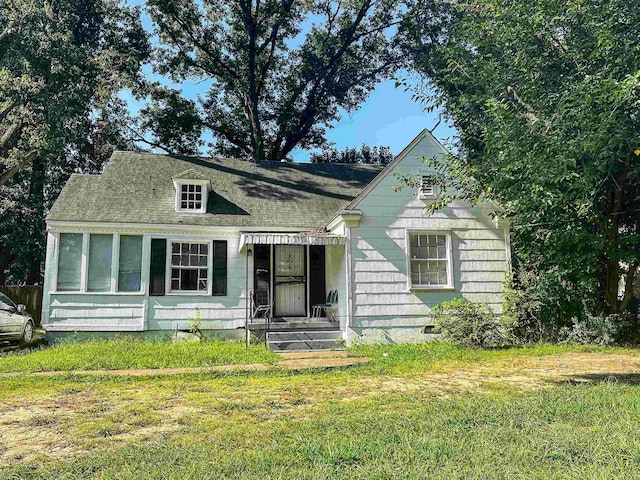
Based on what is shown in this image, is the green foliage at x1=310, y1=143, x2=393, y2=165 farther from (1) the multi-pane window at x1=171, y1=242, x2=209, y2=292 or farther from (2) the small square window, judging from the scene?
(1) the multi-pane window at x1=171, y1=242, x2=209, y2=292

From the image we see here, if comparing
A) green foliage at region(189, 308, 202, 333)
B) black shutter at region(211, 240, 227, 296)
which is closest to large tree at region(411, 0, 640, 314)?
black shutter at region(211, 240, 227, 296)

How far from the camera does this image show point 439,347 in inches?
412

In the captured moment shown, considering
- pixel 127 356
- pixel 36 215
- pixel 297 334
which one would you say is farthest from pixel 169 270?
pixel 36 215

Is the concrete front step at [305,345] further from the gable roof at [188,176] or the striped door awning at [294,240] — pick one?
the gable roof at [188,176]

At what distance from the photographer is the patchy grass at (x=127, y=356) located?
343 inches

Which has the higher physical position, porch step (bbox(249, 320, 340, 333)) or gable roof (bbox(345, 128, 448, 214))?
gable roof (bbox(345, 128, 448, 214))

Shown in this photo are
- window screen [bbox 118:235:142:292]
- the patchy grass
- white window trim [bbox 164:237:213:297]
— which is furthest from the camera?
white window trim [bbox 164:237:213:297]

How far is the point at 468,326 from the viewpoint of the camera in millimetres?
10562

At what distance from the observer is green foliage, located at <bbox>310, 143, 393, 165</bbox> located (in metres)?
25.5

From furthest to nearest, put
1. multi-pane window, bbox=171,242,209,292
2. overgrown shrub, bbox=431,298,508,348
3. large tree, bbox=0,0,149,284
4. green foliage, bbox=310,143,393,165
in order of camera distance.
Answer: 1. green foliage, bbox=310,143,393,165
2. large tree, bbox=0,0,149,284
3. multi-pane window, bbox=171,242,209,292
4. overgrown shrub, bbox=431,298,508,348

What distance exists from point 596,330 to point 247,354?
330 inches

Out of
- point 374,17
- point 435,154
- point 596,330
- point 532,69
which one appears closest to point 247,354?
point 435,154

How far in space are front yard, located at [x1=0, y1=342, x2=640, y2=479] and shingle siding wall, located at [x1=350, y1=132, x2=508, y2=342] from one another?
2998 mm

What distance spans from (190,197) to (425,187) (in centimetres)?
665
